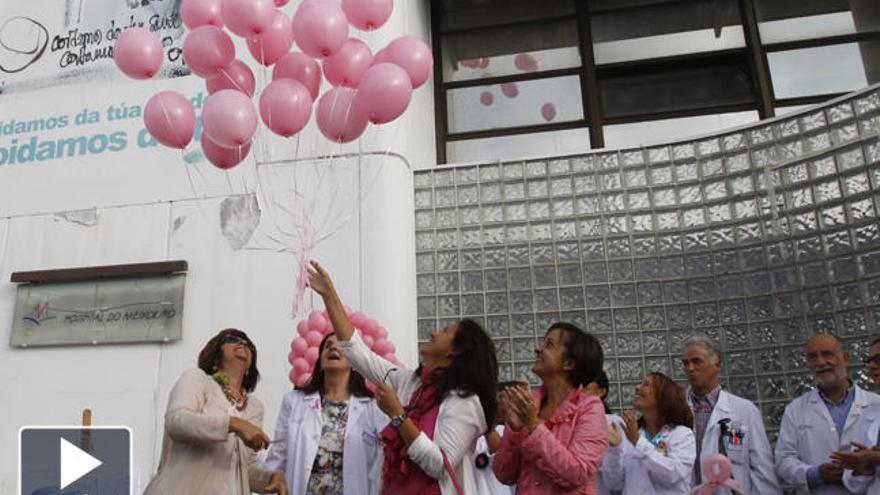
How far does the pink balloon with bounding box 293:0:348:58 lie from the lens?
322 centimetres

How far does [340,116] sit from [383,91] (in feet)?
1.13

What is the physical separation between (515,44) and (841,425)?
391cm

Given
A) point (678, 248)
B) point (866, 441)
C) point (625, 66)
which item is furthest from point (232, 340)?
point (625, 66)

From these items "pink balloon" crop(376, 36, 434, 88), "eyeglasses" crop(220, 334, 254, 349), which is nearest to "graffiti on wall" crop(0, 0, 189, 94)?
"pink balloon" crop(376, 36, 434, 88)

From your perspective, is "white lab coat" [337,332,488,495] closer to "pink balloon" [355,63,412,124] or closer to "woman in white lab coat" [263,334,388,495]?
"woman in white lab coat" [263,334,388,495]

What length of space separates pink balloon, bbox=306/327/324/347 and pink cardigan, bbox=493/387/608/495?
178cm

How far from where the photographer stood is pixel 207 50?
11.0 feet

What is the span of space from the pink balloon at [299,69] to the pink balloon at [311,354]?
1325 millimetres

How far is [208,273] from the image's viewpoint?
482 centimetres

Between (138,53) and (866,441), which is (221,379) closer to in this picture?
(138,53)

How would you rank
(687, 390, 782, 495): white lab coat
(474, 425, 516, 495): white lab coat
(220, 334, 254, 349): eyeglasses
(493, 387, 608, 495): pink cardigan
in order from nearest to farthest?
(493, 387, 608, 495): pink cardigan
(474, 425, 516, 495): white lab coat
(220, 334, 254, 349): eyeglasses
(687, 390, 782, 495): white lab coat

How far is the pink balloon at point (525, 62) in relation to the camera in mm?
5711

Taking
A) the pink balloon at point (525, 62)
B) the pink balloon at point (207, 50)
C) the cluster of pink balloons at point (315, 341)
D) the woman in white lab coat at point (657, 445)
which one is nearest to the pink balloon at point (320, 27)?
the pink balloon at point (207, 50)

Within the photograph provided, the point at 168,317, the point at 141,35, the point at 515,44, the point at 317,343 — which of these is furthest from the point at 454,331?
the point at 515,44
